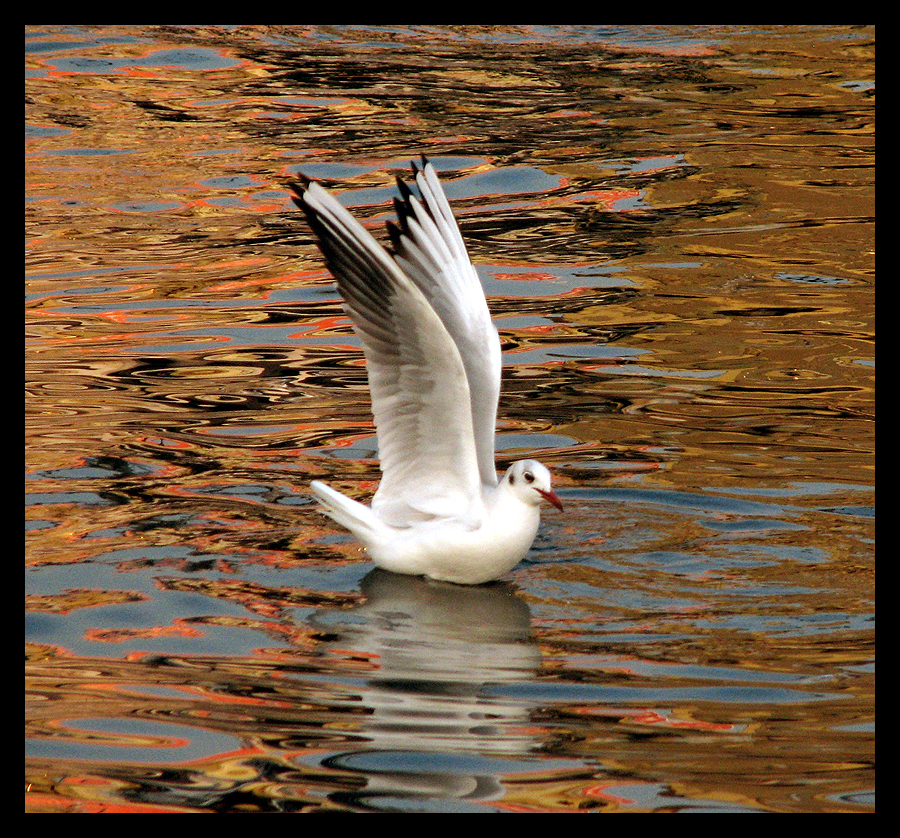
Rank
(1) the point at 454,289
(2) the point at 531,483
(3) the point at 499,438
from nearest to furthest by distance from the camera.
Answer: (2) the point at 531,483
(1) the point at 454,289
(3) the point at 499,438

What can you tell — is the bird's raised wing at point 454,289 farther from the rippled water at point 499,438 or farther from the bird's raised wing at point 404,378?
the rippled water at point 499,438

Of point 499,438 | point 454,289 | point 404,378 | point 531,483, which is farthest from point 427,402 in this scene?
point 499,438

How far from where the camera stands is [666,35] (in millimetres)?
18625

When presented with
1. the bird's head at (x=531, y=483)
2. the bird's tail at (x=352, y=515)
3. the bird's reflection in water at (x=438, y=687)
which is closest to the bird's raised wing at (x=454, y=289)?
the bird's head at (x=531, y=483)

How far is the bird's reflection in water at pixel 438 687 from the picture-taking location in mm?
5055

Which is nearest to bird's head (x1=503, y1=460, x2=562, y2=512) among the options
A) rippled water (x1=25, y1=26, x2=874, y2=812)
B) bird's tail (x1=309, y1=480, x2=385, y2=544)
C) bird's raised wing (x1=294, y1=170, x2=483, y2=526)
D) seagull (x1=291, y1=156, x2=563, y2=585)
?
seagull (x1=291, y1=156, x2=563, y2=585)

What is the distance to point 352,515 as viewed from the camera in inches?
274

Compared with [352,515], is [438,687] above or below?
below

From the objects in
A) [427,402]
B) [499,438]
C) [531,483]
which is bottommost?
[499,438]

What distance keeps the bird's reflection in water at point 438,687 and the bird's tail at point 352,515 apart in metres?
0.22

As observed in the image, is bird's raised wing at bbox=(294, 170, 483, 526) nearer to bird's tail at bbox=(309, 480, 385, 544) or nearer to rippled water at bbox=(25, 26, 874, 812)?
bird's tail at bbox=(309, 480, 385, 544)

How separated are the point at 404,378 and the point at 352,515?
789 millimetres

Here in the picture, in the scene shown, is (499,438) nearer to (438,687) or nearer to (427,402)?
(427,402)

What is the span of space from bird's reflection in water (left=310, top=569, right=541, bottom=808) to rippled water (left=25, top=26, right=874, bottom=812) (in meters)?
0.02
